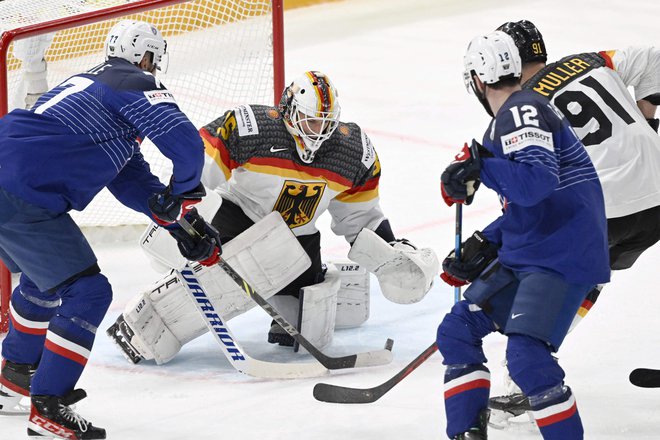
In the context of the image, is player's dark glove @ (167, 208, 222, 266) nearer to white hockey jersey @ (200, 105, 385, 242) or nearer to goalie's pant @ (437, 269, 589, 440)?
white hockey jersey @ (200, 105, 385, 242)

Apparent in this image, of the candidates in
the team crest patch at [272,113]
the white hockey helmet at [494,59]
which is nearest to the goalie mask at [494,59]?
the white hockey helmet at [494,59]

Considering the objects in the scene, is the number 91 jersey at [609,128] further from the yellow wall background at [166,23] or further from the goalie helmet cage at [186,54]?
the yellow wall background at [166,23]

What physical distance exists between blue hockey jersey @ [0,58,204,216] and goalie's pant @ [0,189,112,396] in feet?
0.19

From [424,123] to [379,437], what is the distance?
3766mm

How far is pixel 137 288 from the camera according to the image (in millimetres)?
5125

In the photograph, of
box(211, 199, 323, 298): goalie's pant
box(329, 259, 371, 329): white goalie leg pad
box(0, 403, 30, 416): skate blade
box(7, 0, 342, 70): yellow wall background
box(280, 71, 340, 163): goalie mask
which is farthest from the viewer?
box(7, 0, 342, 70): yellow wall background

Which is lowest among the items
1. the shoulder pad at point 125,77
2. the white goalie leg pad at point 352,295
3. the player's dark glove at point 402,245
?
the white goalie leg pad at point 352,295

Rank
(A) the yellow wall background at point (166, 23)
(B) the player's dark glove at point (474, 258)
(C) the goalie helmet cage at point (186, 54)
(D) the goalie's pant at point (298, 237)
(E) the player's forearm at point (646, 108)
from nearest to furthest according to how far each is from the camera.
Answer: (B) the player's dark glove at point (474, 258) < (E) the player's forearm at point (646, 108) < (D) the goalie's pant at point (298, 237) < (C) the goalie helmet cage at point (186, 54) < (A) the yellow wall background at point (166, 23)

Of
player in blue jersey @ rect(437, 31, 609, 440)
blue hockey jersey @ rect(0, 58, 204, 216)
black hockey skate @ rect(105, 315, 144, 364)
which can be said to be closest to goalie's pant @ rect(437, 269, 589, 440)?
player in blue jersey @ rect(437, 31, 609, 440)

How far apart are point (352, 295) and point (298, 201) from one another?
0.47 meters

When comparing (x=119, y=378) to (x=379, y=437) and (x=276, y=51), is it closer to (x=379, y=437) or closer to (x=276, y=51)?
(x=379, y=437)

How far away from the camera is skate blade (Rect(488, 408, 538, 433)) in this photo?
12.3ft

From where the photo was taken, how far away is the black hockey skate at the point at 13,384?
3.88 meters

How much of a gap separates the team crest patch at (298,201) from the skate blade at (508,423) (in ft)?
3.41
